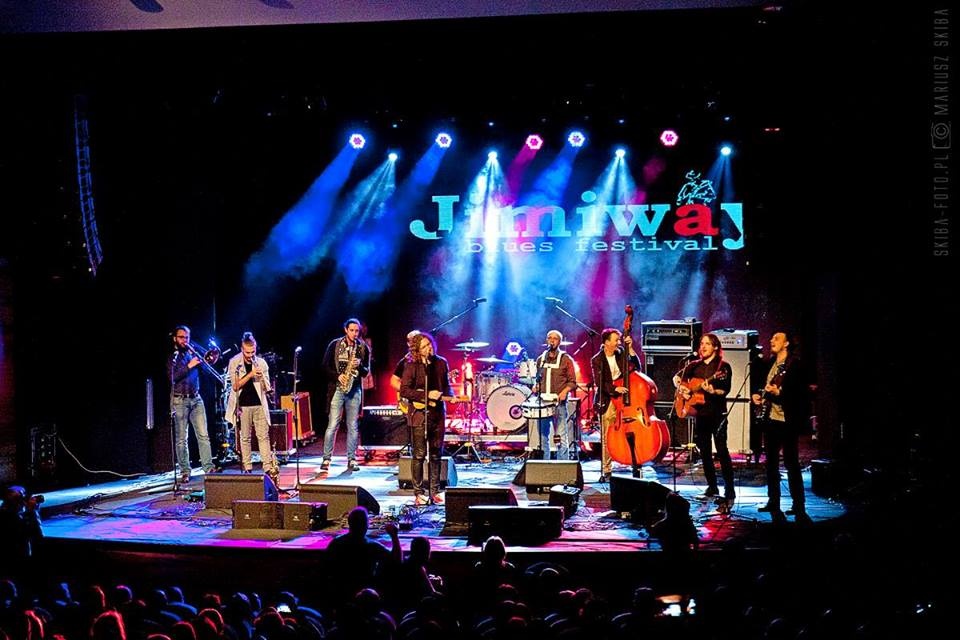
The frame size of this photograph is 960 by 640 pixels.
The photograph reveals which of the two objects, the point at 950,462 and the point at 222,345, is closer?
the point at 950,462

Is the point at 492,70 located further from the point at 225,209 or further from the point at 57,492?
the point at 57,492

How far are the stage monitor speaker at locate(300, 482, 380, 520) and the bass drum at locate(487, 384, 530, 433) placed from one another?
5.50 m

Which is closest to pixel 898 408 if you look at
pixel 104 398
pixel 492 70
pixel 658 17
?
pixel 658 17

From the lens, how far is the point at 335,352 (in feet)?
44.5

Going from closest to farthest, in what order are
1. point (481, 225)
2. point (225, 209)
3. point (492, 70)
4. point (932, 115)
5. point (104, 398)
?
point (932, 115) → point (492, 70) → point (104, 398) → point (225, 209) → point (481, 225)

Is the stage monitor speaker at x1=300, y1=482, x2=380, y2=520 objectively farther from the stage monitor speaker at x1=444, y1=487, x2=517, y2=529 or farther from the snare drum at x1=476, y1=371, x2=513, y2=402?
the snare drum at x1=476, y1=371, x2=513, y2=402

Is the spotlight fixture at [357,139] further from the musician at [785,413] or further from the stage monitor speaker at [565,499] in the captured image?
the musician at [785,413]

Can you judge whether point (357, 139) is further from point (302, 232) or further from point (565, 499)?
point (565, 499)

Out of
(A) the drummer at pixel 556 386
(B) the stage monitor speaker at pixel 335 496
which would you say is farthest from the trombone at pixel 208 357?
(A) the drummer at pixel 556 386

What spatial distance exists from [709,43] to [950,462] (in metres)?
5.92

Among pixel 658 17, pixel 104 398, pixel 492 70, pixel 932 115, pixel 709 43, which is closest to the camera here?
pixel 932 115

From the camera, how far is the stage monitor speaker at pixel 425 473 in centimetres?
1204

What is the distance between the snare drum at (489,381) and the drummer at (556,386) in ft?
7.44

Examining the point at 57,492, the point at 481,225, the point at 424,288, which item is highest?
the point at 481,225
